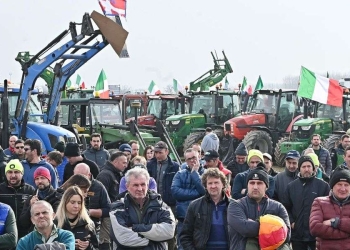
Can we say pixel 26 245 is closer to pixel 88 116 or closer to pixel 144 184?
pixel 144 184

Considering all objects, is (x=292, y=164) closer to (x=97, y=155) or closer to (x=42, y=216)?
(x=42, y=216)

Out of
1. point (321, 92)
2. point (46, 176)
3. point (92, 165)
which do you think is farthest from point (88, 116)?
point (46, 176)

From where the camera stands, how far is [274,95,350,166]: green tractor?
698 inches

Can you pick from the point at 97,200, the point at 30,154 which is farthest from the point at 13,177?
the point at 30,154

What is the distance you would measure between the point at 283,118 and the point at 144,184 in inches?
572

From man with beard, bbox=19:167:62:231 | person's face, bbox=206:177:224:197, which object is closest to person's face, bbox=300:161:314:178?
person's face, bbox=206:177:224:197

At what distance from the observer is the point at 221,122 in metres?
21.4

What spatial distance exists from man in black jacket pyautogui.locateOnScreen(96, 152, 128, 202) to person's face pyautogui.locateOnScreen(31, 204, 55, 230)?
9.58ft

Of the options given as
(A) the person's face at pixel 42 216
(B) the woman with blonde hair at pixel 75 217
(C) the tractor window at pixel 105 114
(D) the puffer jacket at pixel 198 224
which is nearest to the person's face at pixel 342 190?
(D) the puffer jacket at pixel 198 224

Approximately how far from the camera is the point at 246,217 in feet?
17.6

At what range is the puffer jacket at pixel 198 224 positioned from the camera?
5617 mm

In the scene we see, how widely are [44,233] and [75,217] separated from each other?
571mm

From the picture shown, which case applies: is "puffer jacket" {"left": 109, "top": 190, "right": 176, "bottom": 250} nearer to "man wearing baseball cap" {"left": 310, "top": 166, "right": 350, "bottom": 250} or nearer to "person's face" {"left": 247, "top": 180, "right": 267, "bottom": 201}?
"person's face" {"left": 247, "top": 180, "right": 267, "bottom": 201}

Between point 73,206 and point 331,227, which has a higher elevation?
point 73,206
